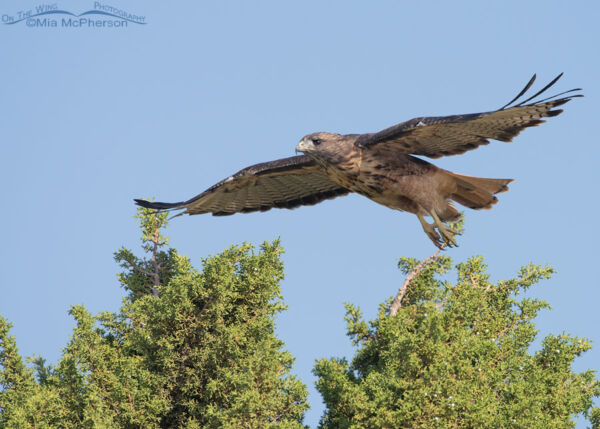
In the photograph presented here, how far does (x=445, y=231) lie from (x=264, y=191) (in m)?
3.21

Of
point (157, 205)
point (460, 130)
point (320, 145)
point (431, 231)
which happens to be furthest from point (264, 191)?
point (460, 130)

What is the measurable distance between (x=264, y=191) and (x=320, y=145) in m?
2.29

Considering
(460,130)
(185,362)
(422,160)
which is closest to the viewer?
(460,130)

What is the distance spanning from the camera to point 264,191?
14500 millimetres

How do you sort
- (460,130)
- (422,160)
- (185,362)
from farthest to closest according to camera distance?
(185,362)
(422,160)
(460,130)

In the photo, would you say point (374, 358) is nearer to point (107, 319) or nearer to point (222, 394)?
point (222, 394)

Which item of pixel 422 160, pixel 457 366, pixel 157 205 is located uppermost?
pixel 157 205

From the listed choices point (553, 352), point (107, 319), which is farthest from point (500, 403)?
point (107, 319)

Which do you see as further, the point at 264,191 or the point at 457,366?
the point at 264,191

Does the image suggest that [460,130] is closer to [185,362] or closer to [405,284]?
[405,284]

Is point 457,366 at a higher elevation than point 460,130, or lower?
lower

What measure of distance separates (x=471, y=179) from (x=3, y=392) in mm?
8010

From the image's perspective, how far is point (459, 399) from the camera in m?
12.1

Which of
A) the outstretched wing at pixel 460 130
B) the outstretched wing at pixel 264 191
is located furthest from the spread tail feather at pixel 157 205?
the outstretched wing at pixel 460 130
